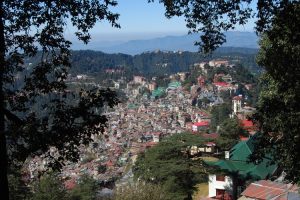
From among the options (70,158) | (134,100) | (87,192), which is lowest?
(134,100)

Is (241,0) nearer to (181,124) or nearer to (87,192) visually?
(87,192)

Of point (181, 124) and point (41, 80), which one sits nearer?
point (41, 80)

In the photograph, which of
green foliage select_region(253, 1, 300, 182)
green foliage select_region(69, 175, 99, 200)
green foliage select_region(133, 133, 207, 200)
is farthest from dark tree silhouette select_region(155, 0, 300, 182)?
green foliage select_region(69, 175, 99, 200)

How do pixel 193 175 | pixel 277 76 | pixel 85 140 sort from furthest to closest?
pixel 193 175
pixel 277 76
pixel 85 140

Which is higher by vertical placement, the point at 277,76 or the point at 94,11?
the point at 94,11

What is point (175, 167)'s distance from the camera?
1447 cm

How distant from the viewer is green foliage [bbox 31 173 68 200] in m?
15.7

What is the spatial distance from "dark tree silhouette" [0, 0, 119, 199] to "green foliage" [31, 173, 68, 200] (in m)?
11.8

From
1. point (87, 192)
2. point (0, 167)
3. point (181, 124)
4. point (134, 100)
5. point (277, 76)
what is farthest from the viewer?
point (134, 100)

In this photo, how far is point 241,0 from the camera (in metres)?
4.51

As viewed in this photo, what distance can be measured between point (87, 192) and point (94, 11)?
16.8 metres

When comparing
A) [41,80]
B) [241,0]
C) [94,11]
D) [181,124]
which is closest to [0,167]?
[41,80]

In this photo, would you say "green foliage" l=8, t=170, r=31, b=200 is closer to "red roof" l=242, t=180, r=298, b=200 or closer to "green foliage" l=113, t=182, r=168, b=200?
"green foliage" l=113, t=182, r=168, b=200

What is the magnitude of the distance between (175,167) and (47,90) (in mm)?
10382
